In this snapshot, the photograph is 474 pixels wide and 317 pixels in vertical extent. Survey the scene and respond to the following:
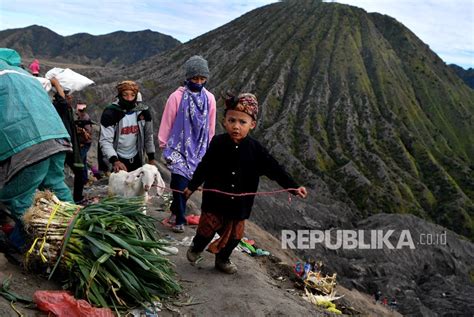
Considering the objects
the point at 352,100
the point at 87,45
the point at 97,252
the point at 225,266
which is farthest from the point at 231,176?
the point at 87,45

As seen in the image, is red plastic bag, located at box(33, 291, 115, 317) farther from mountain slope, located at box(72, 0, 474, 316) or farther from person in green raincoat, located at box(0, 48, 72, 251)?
mountain slope, located at box(72, 0, 474, 316)

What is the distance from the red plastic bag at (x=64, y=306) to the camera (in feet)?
10.3

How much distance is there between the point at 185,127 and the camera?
17.8 feet

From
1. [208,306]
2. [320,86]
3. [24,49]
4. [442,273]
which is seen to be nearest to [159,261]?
[208,306]

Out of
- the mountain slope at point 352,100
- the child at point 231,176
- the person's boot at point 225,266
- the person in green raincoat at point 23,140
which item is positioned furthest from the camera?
the mountain slope at point 352,100

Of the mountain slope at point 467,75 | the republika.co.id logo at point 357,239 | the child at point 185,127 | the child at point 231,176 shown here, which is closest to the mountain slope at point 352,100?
the republika.co.id logo at point 357,239

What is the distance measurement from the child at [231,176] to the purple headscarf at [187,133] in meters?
0.97

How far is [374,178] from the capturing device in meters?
Result: 53.4

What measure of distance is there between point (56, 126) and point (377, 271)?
27.8 metres

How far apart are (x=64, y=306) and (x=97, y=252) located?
43 cm

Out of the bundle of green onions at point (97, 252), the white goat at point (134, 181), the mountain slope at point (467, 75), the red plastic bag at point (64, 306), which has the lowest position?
the red plastic bag at point (64, 306)

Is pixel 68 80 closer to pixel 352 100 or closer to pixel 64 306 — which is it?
pixel 64 306

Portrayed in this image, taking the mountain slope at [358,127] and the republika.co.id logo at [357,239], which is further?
the republika.co.id logo at [357,239]

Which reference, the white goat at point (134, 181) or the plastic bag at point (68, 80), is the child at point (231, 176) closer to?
the white goat at point (134, 181)
